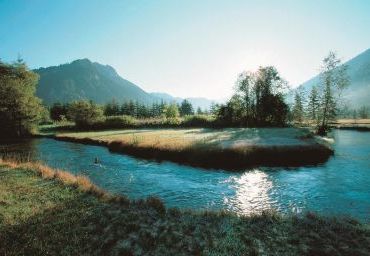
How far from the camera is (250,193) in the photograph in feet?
68.8

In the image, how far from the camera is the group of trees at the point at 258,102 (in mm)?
80500

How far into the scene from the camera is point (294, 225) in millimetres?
12328

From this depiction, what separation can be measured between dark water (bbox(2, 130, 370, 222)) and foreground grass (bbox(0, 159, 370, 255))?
433 cm

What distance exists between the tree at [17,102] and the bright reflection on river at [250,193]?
61.9 m

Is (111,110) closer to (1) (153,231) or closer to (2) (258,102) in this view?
(2) (258,102)

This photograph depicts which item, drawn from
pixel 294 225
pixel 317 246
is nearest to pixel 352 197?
pixel 294 225

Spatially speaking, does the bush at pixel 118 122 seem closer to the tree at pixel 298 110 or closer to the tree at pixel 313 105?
the tree at pixel 298 110

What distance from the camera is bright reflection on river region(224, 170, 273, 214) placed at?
17.8 m

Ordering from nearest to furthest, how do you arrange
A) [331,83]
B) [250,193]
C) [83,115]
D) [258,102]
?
[250,193] → [331,83] → [258,102] → [83,115]

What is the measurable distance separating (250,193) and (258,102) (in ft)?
214

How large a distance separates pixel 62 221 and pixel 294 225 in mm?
9980

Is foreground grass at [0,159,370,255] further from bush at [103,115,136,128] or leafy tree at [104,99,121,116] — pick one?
leafy tree at [104,99,121,116]

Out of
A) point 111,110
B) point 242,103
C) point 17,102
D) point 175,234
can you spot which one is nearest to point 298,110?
point 242,103

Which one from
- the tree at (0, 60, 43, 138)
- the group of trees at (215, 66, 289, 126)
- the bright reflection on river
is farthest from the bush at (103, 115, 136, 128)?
the bright reflection on river
